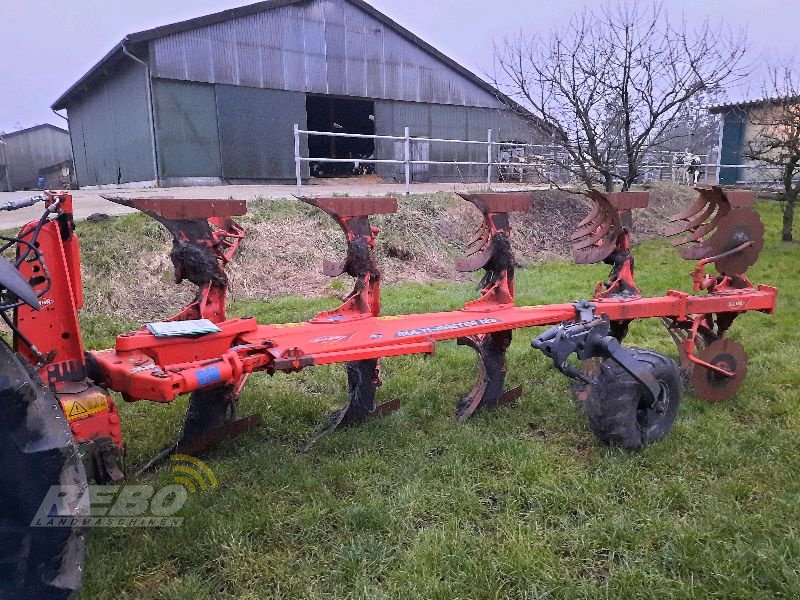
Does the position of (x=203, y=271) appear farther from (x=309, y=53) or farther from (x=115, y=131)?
(x=115, y=131)

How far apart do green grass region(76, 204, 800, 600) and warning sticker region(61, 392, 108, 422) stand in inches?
22.9

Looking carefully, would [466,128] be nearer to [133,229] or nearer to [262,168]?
[262,168]

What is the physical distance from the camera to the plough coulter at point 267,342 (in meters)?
1.71

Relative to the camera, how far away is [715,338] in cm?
442

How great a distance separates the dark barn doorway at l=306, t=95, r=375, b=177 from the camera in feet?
69.4

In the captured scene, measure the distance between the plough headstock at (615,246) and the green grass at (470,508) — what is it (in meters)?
0.86

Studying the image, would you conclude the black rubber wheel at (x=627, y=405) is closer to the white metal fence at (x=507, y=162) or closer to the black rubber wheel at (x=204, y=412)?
the black rubber wheel at (x=204, y=412)

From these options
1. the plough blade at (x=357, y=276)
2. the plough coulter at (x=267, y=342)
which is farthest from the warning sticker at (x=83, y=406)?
the plough blade at (x=357, y=276)

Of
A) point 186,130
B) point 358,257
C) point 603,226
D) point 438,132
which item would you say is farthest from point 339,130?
point 358,257

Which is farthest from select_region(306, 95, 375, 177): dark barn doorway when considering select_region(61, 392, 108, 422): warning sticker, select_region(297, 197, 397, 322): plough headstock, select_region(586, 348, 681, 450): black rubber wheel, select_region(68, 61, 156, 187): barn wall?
select_region(61, 392, 108, 422): warning sticker

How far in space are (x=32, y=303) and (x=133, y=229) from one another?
606 cm

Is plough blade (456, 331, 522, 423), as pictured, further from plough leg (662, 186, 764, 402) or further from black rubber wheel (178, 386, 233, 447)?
black rubber wheel (178, 386, 233, 447)

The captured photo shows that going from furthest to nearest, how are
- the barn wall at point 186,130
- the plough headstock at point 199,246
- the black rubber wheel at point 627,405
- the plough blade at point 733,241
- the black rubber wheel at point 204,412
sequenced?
the barn wall at point 186,130 → the plough blade at point 733,241 → the black rubber wheel at point 204,412 → the black rubber wheel at point 627,405 → the plough headstock at point 199,246

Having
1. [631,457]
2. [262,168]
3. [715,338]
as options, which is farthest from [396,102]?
[631,457]
